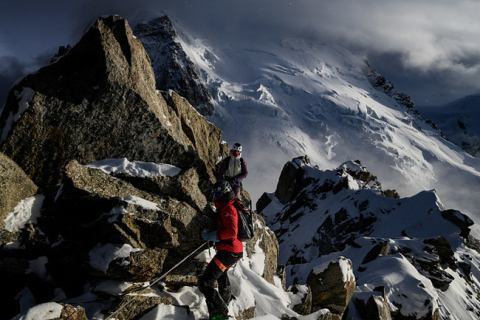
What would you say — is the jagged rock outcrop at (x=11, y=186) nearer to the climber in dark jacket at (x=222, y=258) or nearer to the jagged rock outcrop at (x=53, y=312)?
the jagged rock outcrop at (x=53, y=312)

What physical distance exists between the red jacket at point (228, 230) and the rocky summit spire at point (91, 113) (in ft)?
13.6

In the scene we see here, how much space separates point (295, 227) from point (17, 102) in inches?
1435

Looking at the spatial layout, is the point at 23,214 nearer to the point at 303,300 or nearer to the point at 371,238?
the point at 303,300

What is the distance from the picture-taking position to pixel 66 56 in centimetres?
804

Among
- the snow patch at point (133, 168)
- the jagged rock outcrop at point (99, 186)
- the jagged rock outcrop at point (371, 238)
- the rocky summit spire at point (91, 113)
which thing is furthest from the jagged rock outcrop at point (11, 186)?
the jagged rock outcrop at point (371, 238)

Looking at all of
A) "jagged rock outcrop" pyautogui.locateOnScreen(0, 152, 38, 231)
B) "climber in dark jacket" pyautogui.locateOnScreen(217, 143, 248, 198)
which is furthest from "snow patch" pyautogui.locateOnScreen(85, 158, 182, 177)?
"climber in dark jacket" pyautogui.locateOnScreen(217, 143, 248, 198)

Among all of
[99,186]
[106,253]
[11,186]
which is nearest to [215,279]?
[106,253]

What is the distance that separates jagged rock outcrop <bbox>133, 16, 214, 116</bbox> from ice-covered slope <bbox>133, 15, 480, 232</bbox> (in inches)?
207

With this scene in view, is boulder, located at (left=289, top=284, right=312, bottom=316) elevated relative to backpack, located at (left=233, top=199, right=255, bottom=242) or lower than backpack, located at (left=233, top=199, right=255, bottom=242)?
lower

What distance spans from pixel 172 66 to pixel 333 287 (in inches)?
5476

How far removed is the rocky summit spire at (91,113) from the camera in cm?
704

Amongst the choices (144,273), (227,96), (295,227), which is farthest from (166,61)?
(144,273)

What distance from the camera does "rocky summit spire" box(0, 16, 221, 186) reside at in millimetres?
7035

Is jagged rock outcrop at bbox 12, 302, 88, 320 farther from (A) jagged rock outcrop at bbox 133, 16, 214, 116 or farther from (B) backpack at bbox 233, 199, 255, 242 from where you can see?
(A) jagged rock outcrop at bbox 133, 16, 214, 116
